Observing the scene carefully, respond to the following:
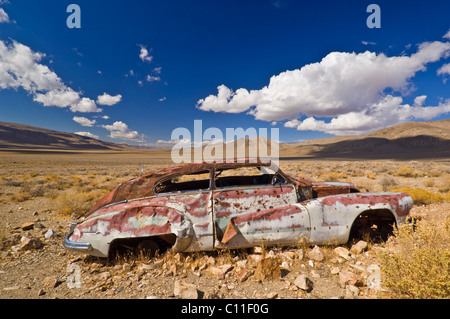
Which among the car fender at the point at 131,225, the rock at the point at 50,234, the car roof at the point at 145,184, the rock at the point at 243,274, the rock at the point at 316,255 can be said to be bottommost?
the rock at the point at 50,234

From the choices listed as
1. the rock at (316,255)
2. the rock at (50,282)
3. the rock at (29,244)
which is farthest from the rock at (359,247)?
the rock at (29,244)

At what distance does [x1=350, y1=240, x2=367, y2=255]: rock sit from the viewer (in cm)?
319

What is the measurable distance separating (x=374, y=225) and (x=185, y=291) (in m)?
3.88

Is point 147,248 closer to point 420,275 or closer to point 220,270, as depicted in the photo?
point 220,270

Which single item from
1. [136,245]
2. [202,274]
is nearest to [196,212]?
[202,274]

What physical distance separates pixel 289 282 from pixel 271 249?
686mm

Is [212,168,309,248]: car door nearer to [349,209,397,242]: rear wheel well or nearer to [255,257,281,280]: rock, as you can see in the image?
[255,257,281,280]: rock

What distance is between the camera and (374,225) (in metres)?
3.86

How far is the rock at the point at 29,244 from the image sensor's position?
369 cm

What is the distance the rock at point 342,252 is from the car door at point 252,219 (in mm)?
621

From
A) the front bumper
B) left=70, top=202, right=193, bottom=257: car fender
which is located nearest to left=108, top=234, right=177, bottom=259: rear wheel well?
left=70, top=202, right=193, bottom=257: car fender

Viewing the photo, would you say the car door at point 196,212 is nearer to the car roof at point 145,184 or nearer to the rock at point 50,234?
the car roof at point 145,184

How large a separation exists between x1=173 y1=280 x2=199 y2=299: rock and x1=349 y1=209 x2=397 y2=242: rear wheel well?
120 inches
